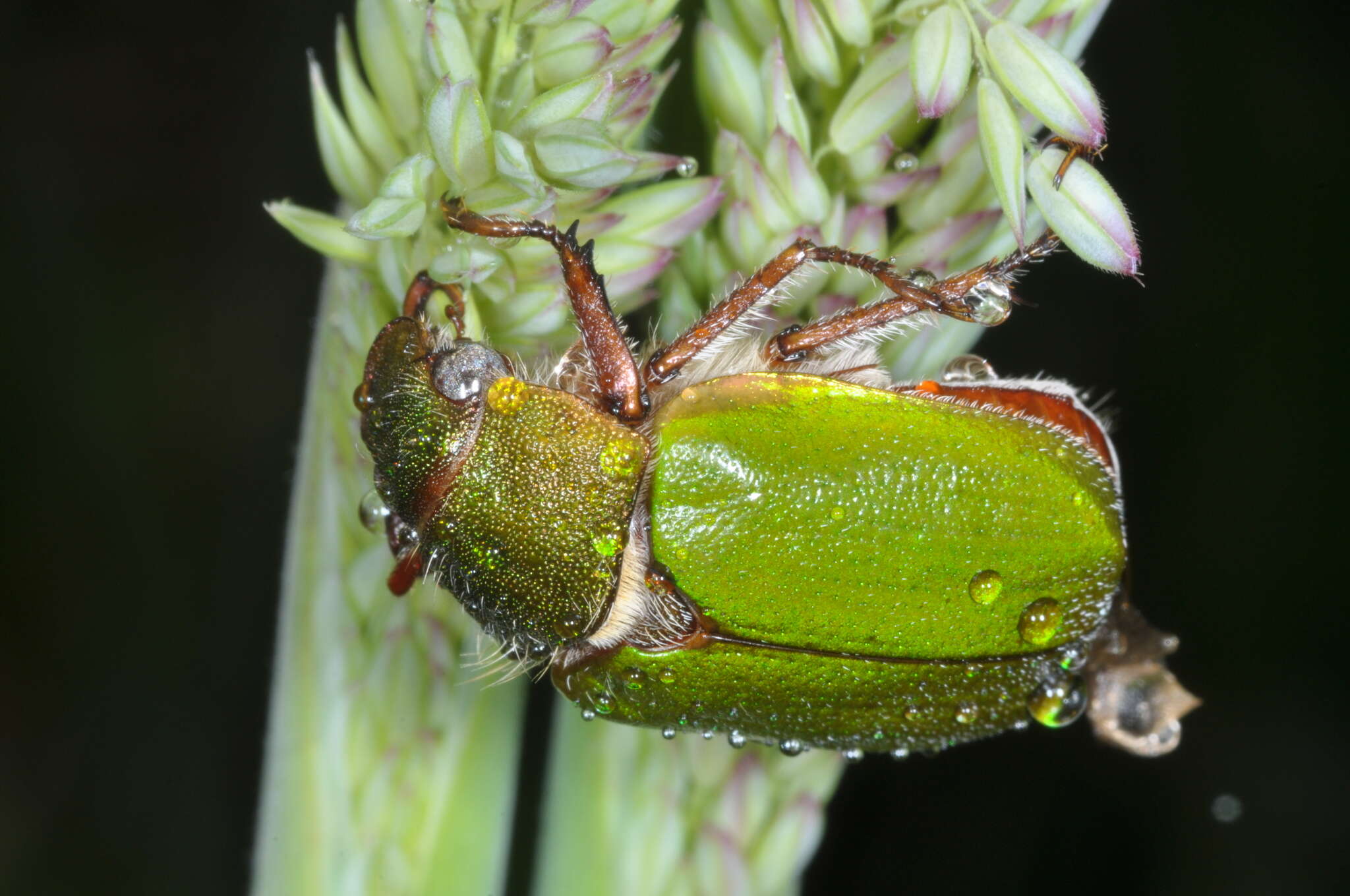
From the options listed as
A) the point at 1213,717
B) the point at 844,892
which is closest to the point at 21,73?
the point at 844,892

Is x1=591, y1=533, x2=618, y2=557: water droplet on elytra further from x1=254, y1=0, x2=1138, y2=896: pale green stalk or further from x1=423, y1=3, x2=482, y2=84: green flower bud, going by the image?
x1=423, y1=3, x2=482, y2=84: green flower bud

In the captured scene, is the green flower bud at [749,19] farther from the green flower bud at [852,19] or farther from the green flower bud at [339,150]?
the green flower bud at [339,150]

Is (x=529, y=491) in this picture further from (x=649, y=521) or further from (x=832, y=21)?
(x=832, y=21)

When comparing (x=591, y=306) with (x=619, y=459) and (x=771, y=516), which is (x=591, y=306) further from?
(x=771, y=516)

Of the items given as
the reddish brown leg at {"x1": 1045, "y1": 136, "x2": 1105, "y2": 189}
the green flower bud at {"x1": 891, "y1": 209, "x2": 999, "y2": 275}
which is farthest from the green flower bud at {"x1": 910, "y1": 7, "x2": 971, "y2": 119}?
the green flower bud at {"x1": 891, "y1": 209, "x2": 999, "y2": 275}

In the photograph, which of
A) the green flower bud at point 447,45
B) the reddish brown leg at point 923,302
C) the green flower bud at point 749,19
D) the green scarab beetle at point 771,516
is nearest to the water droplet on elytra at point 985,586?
the green scarab beetle at point 771,516
